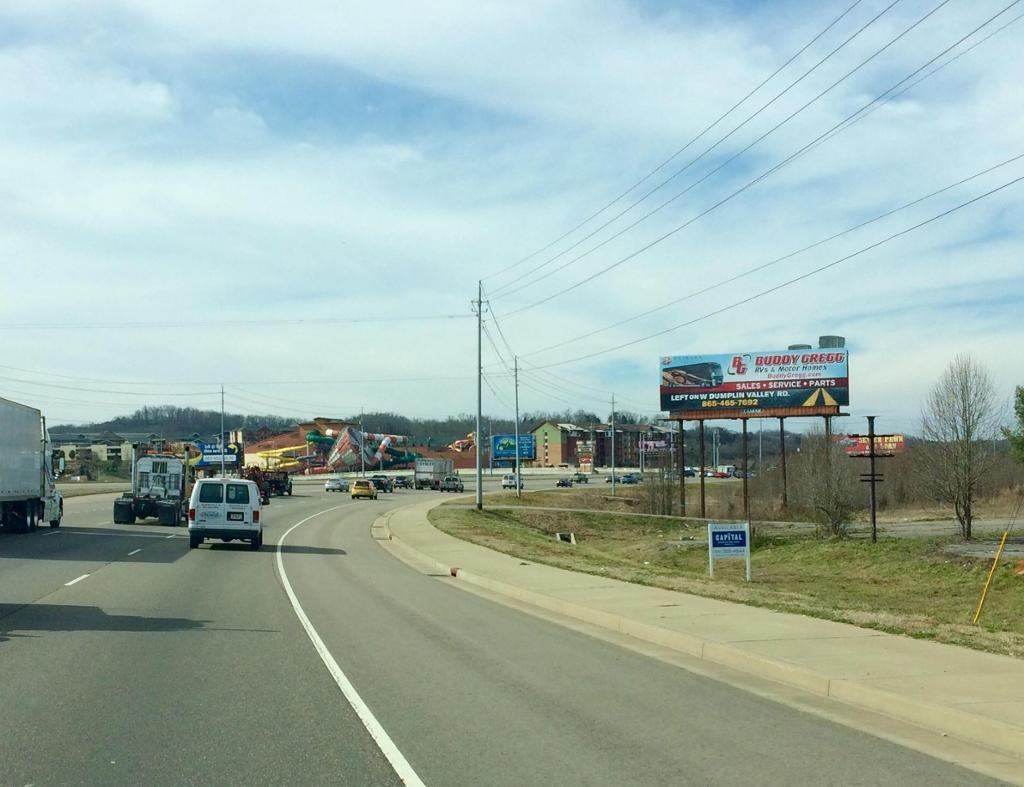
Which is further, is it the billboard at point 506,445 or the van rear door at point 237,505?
the billboard at point 506,445

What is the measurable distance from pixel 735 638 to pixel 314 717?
229 inches

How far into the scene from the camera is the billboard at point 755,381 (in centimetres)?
6216

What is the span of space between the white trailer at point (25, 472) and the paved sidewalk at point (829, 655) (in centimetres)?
2048

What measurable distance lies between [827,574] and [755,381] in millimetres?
33543

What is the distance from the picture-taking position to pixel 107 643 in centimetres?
1223

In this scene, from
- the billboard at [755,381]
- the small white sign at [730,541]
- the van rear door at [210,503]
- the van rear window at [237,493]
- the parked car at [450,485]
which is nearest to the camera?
the small white sign at [730,541]

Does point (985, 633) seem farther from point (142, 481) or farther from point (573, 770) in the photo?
point (142, 481)

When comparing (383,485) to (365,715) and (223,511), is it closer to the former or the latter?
(223,511)

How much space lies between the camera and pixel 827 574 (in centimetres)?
3133

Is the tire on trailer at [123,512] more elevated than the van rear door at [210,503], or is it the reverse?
the van rear door at [210,503]

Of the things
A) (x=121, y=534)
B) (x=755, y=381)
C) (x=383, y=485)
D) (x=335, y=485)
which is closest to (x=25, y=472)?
(x=121, y=534)

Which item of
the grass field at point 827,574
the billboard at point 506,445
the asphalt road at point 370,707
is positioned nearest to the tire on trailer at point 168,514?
the grass field at point 827,574

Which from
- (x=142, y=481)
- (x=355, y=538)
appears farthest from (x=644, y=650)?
(x=142, y=481)

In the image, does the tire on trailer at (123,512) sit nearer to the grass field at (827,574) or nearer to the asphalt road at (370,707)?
the grass field at (827,574)
